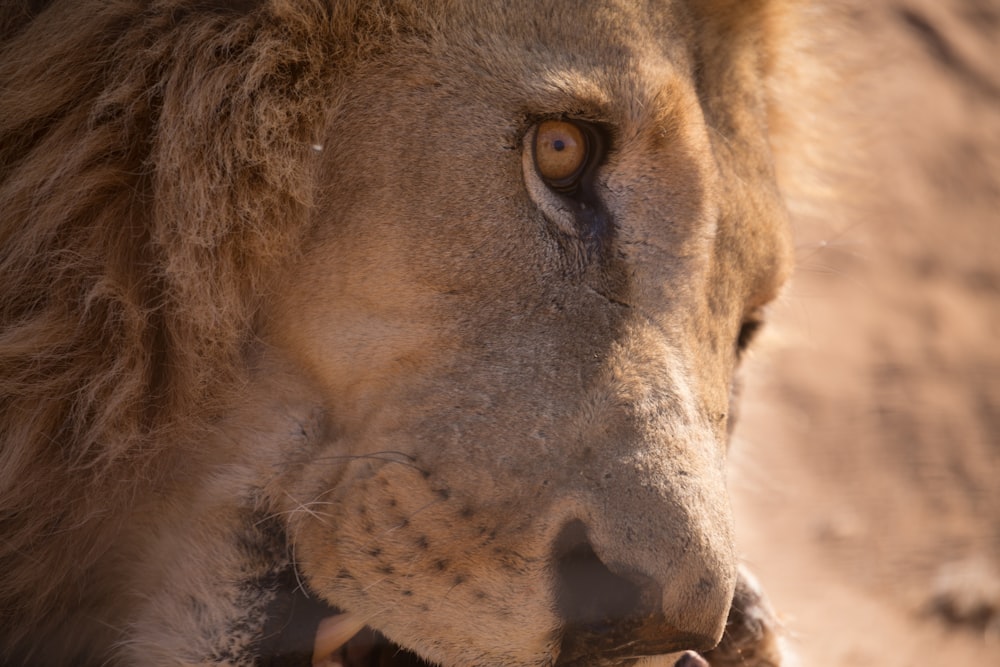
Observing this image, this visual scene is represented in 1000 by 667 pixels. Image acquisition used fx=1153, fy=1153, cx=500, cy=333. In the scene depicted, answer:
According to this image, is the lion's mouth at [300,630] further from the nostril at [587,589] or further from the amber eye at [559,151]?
the amber eye at [559,151]

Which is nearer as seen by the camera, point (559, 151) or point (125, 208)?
point (125, 208)

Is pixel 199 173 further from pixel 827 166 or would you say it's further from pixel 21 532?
pixel 827 166

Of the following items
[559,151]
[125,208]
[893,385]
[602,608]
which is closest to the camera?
[602,608]

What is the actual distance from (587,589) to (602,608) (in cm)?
4

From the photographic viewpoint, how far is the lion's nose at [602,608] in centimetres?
179

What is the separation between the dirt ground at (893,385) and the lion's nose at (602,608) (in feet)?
4.04

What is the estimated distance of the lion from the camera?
1.86m

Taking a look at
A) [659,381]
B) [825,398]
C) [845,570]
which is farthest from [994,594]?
[659,381]

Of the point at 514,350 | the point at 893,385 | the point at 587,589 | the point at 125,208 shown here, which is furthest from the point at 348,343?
the point at 893,385

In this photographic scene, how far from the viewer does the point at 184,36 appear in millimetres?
1907

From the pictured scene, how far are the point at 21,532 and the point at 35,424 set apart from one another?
0.63ft

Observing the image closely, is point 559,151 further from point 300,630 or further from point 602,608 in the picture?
point 300,630

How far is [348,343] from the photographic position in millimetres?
1984

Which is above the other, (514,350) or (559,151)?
(559,151)
